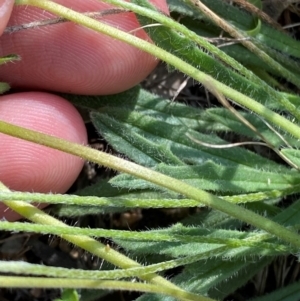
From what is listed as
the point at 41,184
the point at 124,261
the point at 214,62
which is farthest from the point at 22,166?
the point at 214,62

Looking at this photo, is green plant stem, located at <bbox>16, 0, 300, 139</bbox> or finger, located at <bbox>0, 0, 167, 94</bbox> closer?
green plant stem, located at <bbox>16, 0, 300, 139</bbox>

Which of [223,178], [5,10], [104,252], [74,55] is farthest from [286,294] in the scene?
[5,10]

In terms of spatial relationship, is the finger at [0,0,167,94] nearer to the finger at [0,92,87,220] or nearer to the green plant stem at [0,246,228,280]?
the finger at [0,92,87,220]

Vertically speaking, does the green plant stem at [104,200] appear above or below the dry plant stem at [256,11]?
below

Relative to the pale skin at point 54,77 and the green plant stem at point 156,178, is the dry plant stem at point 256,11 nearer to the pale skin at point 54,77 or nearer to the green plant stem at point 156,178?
the pale skin at point 54,77

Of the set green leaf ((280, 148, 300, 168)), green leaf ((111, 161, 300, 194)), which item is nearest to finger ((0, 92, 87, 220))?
green leaf ((111, 161, 300, 194))

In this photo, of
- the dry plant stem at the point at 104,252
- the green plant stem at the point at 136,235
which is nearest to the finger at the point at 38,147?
the dry plant stem at the point at 104,252

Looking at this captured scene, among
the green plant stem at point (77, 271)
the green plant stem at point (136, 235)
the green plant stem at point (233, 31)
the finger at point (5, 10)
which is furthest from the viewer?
the green plant stem at point (233, 31)

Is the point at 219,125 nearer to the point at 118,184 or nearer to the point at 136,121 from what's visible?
the point at 136,121

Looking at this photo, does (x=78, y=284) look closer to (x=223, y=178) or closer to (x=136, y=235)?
(x=136, y=235)
